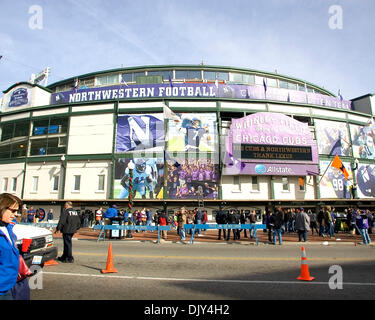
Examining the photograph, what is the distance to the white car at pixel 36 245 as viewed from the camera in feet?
19.5

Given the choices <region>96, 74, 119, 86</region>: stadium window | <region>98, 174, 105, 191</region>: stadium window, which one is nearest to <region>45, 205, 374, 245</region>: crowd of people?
<region>98, 174, 105, 191</region>: stadium window

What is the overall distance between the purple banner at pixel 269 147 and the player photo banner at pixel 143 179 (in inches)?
274

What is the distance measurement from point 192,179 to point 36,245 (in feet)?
65.5

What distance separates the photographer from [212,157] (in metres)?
26.4

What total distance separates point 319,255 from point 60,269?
Result: 1008 cm

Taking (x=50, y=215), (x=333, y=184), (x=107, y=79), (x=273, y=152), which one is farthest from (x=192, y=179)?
(x=107, y=79)

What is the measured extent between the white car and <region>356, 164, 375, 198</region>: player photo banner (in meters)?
31.9

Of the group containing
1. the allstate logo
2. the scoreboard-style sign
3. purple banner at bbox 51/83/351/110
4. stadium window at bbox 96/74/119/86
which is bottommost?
the allstate logo

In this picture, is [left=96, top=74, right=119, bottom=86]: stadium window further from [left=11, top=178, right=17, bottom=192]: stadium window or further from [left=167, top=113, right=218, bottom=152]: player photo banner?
[left=11, top=178, right=17, bottom=192]: stadium window

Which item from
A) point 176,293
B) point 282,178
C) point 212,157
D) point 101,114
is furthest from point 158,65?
point 176,293

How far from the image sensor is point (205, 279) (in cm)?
671

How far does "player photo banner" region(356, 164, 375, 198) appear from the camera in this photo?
1148 inches
